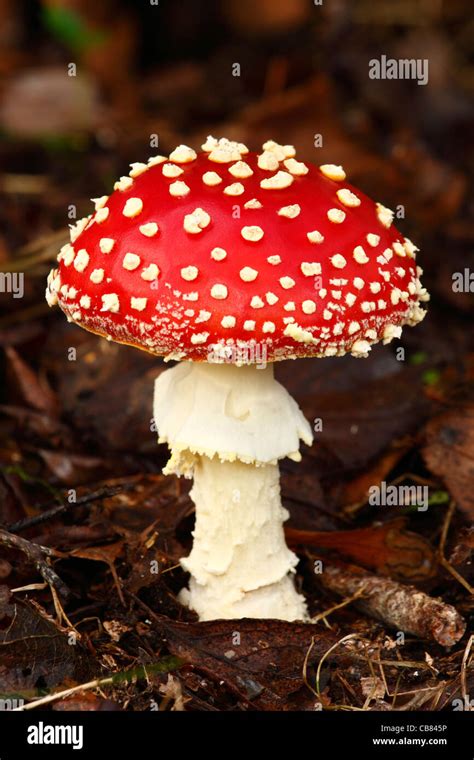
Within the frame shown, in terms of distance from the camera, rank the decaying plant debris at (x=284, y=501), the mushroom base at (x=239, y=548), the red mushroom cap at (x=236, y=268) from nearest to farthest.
A: 1. the red mushroom cap at (x=236, y=268)
2. the decaying plant debris at (x=284, y=501)
3. the mushroom base at (x=239, y=548)

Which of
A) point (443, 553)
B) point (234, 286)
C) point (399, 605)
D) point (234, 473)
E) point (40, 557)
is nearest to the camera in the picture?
point (234, 286)

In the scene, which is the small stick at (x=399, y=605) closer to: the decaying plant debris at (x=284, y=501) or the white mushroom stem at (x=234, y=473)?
the decaying plant debris at (x=284, y=501)

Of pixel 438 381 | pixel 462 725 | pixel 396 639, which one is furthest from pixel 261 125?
pixel 462 725

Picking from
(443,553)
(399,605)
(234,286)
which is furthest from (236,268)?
(443,553)

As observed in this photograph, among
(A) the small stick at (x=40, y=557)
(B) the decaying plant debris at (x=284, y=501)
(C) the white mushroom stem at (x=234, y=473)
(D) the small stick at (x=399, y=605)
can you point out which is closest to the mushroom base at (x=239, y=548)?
(C) the white mushroom stem at (x=234, y=473)

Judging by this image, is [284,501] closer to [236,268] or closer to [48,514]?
[48,514]

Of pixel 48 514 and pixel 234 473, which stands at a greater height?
pixel 234 473

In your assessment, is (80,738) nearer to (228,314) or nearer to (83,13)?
(228,314)

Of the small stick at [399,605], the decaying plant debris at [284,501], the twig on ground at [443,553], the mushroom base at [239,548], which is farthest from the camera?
the twig on ground at [443,553]
